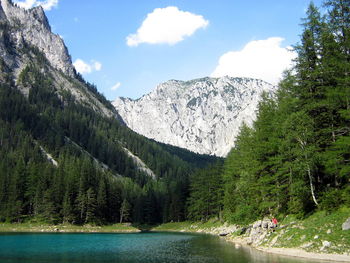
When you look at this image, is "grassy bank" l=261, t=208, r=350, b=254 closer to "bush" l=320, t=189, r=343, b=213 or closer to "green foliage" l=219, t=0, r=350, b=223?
"bush" l=320, t=189, r=343, b=213

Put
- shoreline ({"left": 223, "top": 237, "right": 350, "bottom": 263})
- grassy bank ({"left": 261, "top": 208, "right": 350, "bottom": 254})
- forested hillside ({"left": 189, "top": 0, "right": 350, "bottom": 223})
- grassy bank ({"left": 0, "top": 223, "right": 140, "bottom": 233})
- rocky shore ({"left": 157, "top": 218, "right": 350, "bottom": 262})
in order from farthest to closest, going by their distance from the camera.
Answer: grassy bank ({"left": 0, "top": 223, "right": 140, "bottom": 233})
forested hillside ({"left": 189, "top": 0, "right": 350, "bottom": 223})
grassy bank ({"left": 261, "top": 208, "right": 350, "bottom": 254})
rocky shore ({"left": 157, "top": 218, "right": 350, "bottom": 262})
shoreline ({"left": 223, "top": 237, "right": 350, "bottom": 263})

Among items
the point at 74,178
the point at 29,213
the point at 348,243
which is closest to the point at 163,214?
the point at 74,178

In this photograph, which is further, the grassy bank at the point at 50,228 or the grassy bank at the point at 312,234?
the grassy bank at the point at 50,228

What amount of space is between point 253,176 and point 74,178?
67367 mm

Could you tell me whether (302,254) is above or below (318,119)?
below

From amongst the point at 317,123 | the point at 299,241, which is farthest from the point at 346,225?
the point at 317,123

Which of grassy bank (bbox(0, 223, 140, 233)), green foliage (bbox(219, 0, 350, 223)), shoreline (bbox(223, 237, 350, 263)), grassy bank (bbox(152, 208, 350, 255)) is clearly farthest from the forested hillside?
grassy bank (bbox(0, 223, 140, 233))

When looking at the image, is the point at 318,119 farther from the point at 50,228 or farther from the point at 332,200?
the point at 50,228

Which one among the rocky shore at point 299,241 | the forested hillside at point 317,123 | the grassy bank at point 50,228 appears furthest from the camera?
the grassy bank at point 50,228

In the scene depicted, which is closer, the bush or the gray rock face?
the gray rock face

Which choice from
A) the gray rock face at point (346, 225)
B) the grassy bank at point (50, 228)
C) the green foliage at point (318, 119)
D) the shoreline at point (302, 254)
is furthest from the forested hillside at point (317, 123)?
the grassy bank at point (50, 228)

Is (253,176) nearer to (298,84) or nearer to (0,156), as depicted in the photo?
(298,84)

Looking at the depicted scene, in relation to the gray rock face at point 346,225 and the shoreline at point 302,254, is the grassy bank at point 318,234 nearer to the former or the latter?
the gray rock face at point 346,225

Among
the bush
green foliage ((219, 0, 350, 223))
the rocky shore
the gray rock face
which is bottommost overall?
the rocky shore
